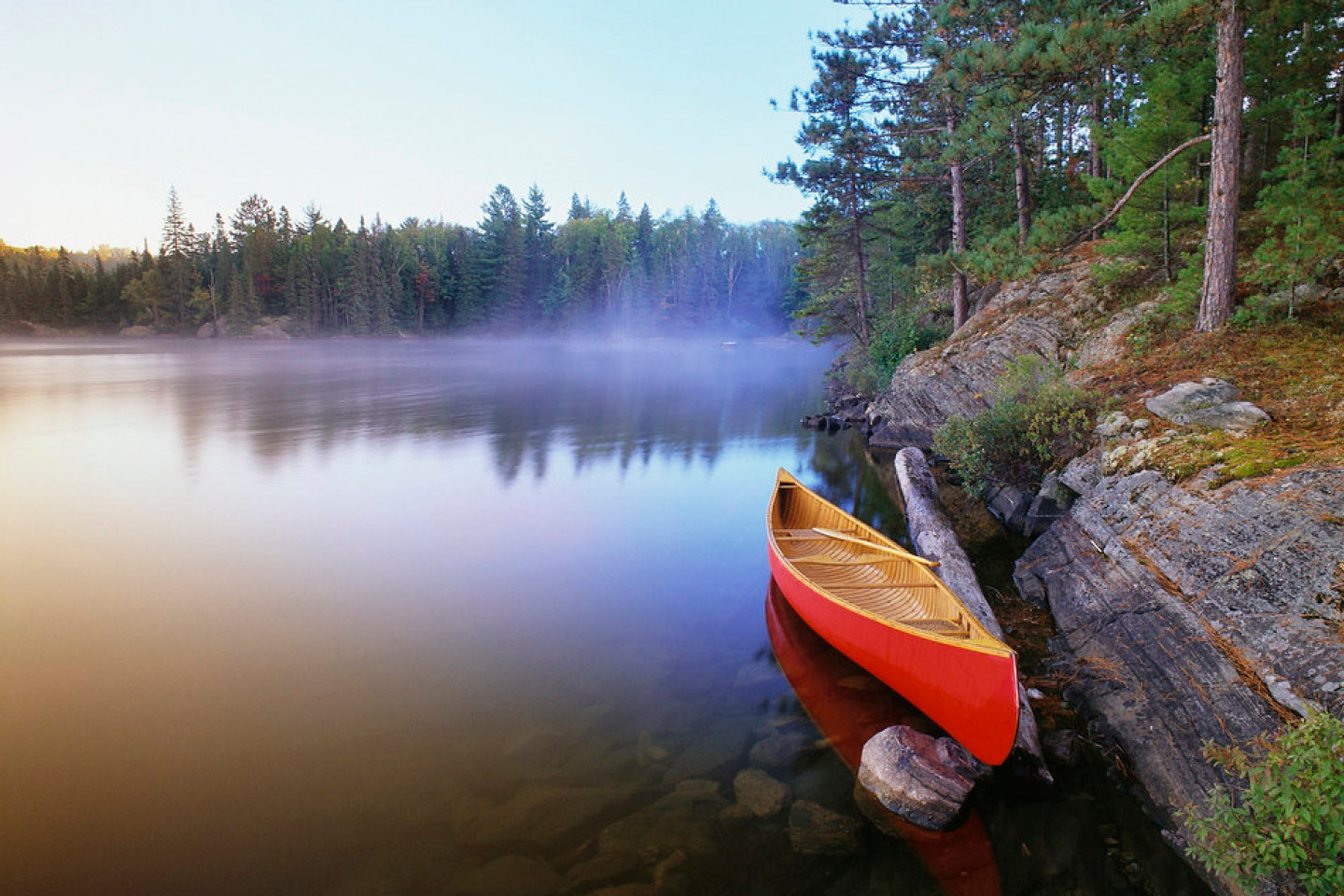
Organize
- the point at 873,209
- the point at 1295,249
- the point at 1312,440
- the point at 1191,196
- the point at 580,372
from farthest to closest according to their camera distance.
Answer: the point at 580,372
the point at 873,209
the point at 1191,196
the point at 1295,249
the point at 1312,440

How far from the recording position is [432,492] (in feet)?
45.4

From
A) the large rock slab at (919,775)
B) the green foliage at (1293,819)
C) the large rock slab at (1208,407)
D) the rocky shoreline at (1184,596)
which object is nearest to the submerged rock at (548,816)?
the large rock slab at (919,775)

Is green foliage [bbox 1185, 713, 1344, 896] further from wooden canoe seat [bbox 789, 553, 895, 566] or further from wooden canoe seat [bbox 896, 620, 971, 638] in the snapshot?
wooden canoe seat [bbox 789, 553, 895, 566]

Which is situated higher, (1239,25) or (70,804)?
(1239,25)

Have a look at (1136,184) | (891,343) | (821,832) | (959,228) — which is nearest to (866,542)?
(821,832)

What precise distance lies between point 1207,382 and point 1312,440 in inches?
82.7

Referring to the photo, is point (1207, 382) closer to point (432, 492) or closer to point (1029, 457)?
point (1029, 457)

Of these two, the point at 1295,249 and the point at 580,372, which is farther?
the point at 580,372

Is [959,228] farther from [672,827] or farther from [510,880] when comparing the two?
[510,880]

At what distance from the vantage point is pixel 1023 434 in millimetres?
9844

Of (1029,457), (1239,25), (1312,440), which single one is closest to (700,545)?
(1029,457)

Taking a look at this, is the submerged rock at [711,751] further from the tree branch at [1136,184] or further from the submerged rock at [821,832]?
the tree branch at [1136,184]

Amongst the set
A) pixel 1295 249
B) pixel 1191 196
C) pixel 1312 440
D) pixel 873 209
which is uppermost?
pixel 873 209

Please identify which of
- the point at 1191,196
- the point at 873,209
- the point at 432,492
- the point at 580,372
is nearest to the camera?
the point at 1191,196
